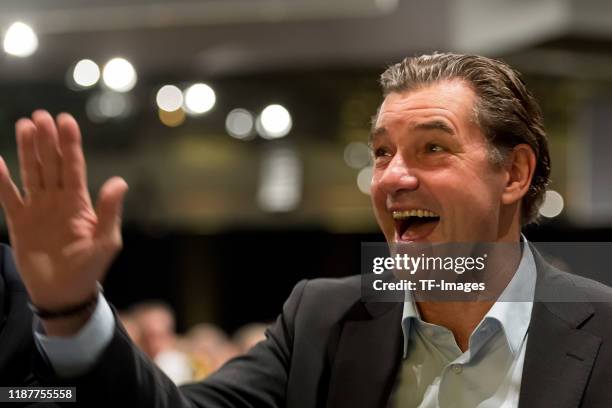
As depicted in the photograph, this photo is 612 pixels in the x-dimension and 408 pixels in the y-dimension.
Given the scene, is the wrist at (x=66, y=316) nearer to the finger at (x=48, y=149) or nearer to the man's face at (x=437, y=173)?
the finger at (x=48, y=149)

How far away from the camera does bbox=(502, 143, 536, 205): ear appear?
46.3 inches

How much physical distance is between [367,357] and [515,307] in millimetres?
→ 223

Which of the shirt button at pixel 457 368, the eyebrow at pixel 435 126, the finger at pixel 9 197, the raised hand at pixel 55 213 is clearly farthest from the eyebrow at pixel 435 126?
the finger at pixel 9 197

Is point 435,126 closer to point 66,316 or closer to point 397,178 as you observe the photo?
point 397,178

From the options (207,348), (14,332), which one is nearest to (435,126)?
(14,332)

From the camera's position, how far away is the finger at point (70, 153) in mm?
899

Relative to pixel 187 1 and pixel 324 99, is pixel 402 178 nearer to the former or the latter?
pixel 187 1

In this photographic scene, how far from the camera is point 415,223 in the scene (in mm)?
1146

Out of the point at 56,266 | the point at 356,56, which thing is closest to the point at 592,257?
the point at 56,266

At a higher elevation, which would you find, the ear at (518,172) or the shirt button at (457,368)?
the ear at (518,172)

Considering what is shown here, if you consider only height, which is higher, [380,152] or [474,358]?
[380,152]

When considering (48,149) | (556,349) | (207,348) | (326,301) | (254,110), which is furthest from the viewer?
(254,110)

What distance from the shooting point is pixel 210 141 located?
4.83 metres

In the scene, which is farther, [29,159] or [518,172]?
[518,172]
